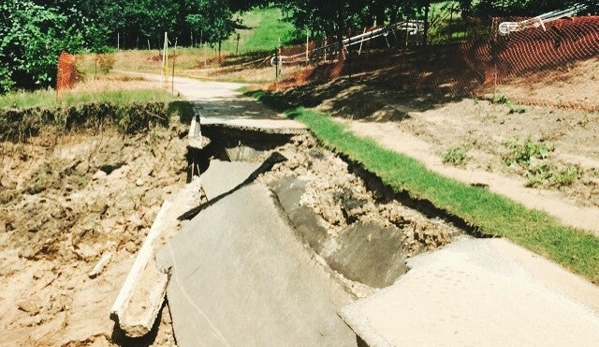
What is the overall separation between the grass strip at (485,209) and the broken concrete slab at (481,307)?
0.26 m

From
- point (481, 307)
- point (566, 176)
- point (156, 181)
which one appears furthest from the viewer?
point (156, 181)

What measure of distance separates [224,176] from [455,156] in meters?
4.20

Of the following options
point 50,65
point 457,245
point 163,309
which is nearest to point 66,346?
point 163,309

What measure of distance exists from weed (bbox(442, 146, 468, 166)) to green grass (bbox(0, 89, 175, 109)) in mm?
6577

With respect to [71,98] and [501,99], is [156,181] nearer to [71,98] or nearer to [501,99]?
[71,98]

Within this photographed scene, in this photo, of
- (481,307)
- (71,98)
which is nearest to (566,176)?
(481,307)

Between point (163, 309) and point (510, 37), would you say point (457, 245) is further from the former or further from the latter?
point (510, 37)

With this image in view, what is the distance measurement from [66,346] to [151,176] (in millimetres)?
4140

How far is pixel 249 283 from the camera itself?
5.82 meters

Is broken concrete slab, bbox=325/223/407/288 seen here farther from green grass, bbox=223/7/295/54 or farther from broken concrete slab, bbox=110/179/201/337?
green grass, bbox=223/7/295/54

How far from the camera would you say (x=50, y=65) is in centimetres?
1197

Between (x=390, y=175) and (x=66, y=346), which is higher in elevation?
(x=390, y=175)

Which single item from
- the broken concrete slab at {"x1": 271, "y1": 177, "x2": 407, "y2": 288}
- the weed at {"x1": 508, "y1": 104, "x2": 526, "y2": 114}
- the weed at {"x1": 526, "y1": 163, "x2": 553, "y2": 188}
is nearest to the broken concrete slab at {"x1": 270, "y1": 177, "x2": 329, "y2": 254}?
the broken concrete slab at {"x1": 271, "y1": 177, "x2": 407, "y2": 288}

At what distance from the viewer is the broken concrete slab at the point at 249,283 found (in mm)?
4949
